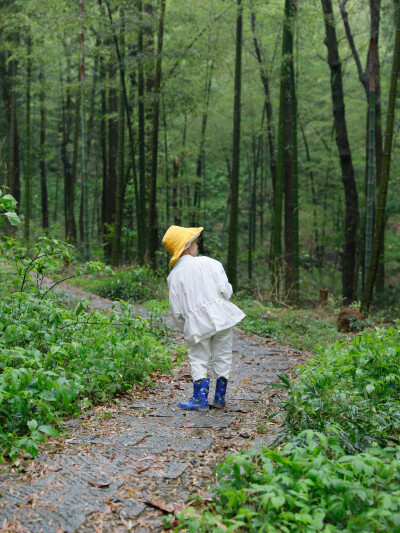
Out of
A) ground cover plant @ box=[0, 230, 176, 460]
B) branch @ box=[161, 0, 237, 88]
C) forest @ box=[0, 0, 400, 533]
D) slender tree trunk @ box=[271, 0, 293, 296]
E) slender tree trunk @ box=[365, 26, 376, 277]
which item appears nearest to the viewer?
forest @ box=[0, 0, 400, 533]

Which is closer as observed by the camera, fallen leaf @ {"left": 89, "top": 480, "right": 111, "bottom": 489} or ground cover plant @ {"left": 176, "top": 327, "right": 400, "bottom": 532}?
ground cover plant @ {"left": 176, "top": 327, "right": 400, "bottom": 532}

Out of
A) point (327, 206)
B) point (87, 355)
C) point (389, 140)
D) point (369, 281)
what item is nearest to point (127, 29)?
point (389, 140)

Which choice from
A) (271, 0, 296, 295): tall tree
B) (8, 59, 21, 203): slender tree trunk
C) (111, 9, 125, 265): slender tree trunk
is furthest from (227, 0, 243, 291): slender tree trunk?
(8, 59, 21, 203): slender tree trunk

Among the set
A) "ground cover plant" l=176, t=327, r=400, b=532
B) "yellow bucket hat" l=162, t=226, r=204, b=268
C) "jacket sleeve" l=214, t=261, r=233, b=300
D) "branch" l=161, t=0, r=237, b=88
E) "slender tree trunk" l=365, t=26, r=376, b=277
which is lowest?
"ground cover plant" l=176, t=327, r=400, b=532

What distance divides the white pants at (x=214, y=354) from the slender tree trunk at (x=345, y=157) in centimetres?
724

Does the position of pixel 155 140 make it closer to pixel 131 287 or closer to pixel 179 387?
pixel 131 287

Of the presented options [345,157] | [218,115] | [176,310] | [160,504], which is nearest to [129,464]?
[160,504]

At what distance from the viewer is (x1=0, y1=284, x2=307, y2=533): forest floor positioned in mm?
2086

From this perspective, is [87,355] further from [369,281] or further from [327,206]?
[327,206]

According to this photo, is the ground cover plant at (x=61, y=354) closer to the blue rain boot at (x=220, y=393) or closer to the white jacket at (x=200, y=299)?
the white jacket at (x=200, y=299)

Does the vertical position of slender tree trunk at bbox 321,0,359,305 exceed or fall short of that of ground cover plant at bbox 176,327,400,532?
it exceeds it

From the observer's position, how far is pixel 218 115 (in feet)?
53.6

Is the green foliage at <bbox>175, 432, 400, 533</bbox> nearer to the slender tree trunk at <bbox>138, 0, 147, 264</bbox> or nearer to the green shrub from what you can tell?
the green shrub

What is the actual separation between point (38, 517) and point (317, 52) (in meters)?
16.1
